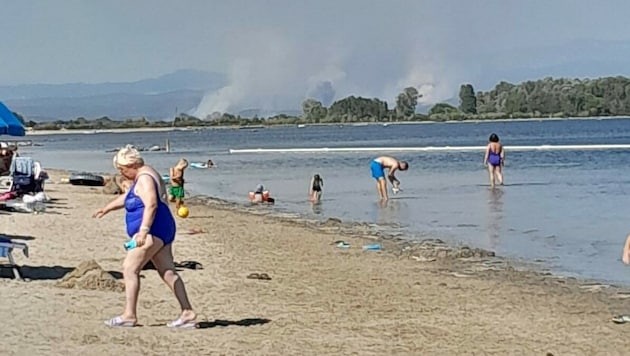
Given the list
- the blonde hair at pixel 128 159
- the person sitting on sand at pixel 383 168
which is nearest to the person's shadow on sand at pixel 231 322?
the blonde hair at pixel 128 159

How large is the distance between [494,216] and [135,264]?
47.8 feet

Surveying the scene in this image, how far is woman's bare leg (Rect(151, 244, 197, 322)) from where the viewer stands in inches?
348

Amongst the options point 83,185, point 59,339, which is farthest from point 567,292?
point 83,185

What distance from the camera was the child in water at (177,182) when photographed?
20611 mm

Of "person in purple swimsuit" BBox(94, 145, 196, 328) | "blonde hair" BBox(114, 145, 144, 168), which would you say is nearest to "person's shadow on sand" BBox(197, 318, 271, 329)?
"person in purple swimsuit" BBox(94, 145, 196, 328)

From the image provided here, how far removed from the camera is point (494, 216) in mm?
22406

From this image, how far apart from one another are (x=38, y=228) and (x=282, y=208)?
945cm

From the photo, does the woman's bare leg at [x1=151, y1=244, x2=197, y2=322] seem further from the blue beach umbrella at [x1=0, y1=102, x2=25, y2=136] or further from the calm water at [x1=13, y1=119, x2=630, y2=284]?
the calm water at [x1=13, y1=119, x2=630, y2=284]

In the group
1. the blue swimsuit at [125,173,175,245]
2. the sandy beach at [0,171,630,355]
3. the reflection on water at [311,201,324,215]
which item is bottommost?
the reflection on water at [311,201,324,215]

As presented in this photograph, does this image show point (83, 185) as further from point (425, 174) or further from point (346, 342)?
point (346, 342)

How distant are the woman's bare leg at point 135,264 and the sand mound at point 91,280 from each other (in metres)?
2.01

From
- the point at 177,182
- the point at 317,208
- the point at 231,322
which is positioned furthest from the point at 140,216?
the point at 317,208

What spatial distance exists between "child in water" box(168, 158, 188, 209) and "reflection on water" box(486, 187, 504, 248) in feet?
18.9

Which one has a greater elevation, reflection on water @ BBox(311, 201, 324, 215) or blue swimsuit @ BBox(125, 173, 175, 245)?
blue swimsuit @ BBox(125, 173, 175, 245)
